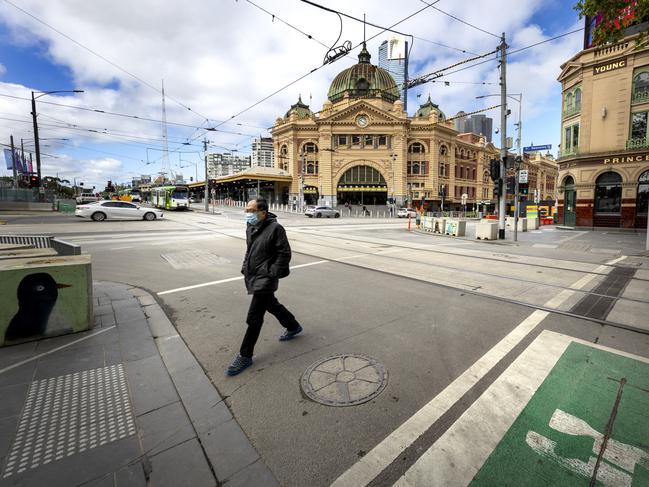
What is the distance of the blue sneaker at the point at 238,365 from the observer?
11.3 ft

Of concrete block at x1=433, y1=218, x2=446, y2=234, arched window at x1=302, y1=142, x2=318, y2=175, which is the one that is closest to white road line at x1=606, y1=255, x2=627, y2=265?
concrete block at x1=433, y1=218, x2=446, y2=234

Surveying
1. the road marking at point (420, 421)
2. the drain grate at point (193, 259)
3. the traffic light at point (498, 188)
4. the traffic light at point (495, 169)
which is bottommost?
the road marking at point (420, 421)

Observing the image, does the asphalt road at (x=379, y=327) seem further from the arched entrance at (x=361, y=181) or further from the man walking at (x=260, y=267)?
the arched entrance at (x=361, y=181)

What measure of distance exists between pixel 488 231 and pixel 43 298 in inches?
671

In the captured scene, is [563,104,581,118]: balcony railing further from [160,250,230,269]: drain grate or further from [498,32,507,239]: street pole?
[160,250,230,269]: drain grate

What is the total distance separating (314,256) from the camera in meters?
10.6

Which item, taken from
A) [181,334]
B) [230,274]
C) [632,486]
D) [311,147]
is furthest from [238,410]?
[311,147]

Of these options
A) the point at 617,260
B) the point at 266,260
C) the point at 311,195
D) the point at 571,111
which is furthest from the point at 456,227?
the point at 311,195

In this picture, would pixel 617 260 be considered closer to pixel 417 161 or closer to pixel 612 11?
pixel 612 11

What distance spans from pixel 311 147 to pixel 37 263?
57.7 m

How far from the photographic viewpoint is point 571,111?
79.8ft

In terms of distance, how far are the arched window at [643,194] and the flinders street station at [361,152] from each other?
33609 millimetres

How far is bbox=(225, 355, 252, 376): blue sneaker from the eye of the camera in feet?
11.3

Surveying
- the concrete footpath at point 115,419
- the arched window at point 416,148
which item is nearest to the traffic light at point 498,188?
the concrete footpath at point 115,419
